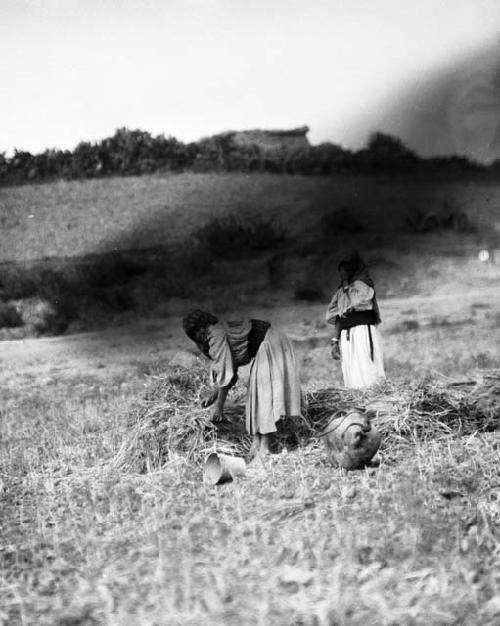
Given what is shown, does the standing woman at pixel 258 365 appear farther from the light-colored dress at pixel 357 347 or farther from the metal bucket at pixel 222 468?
the light-colored dress at pixel 357 347

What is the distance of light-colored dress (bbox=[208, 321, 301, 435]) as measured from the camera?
6.00m

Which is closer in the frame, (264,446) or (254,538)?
(254,538)

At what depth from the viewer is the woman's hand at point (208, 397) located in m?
6.07

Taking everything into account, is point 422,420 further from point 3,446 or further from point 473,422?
point 3,446

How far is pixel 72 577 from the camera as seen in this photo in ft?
13.8

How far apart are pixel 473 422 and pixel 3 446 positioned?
3728mm

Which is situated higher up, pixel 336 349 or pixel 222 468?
pixel 336 349

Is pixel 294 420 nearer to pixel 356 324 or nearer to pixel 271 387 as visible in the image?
pixel 271 387

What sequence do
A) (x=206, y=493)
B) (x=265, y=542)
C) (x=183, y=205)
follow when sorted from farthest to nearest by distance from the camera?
1. (x=183, y=205)
2. (x=206, y=493)
3. (x=265, y=542)

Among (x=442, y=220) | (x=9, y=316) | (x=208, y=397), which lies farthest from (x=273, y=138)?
(x=208, y=397)

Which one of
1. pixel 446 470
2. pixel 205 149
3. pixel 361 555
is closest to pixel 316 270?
pixel 205 149

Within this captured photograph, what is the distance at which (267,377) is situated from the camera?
19.8 ft

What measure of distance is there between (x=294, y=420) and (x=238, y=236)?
16.9ft

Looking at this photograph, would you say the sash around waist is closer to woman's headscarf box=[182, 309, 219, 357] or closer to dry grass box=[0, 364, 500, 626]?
dry grass box=[0, 364, 500, 626]
